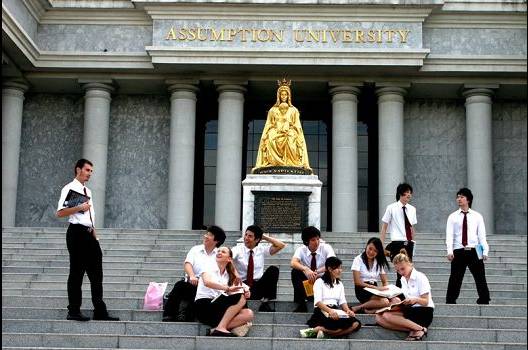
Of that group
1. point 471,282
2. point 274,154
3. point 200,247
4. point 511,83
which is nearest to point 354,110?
point 511,83

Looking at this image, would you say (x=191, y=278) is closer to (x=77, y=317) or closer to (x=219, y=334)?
(x=219, y=334)

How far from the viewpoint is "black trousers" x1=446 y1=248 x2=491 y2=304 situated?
1172 centimetres

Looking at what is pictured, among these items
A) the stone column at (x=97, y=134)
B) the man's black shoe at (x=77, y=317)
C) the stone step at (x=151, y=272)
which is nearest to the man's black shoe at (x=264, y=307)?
the man's black shoe at (x=77, y=317)

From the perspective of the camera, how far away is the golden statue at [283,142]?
700 inches

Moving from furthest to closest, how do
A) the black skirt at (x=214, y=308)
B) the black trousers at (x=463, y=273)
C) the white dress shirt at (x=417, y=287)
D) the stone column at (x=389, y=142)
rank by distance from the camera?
the stone column at (x=389, y=142), the black trousers at (x=463, y=273), the white dress shirt at (x=417, y=287), the black skirt at (x=214, y=308)

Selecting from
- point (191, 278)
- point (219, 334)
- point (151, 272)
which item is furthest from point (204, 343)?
point (151, 272)

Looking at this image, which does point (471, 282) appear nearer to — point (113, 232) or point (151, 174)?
point (113, 232)

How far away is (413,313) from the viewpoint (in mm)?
9883

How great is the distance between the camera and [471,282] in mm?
14609

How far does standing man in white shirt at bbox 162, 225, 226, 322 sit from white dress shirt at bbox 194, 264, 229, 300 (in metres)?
0.09

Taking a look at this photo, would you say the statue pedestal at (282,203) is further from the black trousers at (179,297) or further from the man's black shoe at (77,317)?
the man's black shoe at (77,317)

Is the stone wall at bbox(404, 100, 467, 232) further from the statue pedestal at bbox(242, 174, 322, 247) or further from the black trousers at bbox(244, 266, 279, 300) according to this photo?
the black trousers at bbox(244, 266, 279, 300)

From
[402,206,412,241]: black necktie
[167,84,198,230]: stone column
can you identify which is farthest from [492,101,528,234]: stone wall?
[402,206,412,241]: black necktie

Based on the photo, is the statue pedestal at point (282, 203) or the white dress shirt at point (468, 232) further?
the statue pedestal at point (282, 203)
